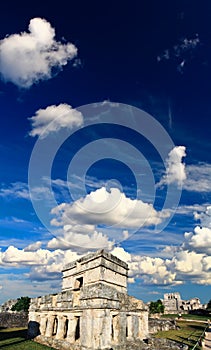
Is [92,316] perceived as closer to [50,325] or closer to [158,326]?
[50,325]

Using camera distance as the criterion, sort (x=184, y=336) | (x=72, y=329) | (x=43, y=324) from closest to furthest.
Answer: (x=72, y=329), (x=43, y=324), (x=184, y=336)

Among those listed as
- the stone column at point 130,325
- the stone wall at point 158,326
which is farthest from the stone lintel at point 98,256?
the stone wall at point 158,326

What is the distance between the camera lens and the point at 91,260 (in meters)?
20.5

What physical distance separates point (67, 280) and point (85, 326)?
1926 cm

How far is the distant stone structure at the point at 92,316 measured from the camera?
32.4 ft

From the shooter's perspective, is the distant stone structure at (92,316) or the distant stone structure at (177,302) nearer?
the distant stone structure at (92,316)

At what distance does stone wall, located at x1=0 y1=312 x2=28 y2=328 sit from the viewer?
3019cm

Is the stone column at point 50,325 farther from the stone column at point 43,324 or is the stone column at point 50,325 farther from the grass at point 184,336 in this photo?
the grass at point 184,336

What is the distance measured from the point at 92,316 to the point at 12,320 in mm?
25481

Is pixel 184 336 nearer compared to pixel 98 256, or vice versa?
pixel 98 256

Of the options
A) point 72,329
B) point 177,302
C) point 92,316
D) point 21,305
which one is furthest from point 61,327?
point 177,302

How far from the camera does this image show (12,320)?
30875 mm

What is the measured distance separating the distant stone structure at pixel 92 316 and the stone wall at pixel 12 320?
1455cm

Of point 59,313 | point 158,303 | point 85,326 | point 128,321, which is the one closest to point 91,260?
point 59,313
